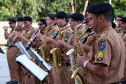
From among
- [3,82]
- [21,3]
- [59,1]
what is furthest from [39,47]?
[59,1]

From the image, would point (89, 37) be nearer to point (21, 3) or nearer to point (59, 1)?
point (21, 3)

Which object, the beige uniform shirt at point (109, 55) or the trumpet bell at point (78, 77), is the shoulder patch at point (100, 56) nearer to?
the beige uniform shirt at point (109, 55)

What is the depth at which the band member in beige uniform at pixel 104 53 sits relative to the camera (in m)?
2.43

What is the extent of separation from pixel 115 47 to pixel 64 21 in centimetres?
316

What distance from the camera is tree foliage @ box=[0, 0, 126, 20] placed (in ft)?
95.7

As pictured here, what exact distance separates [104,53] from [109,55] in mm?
68

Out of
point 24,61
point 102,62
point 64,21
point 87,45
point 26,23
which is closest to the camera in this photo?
point 102,62

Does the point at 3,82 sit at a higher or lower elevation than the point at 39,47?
lower

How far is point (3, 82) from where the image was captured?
7.75m

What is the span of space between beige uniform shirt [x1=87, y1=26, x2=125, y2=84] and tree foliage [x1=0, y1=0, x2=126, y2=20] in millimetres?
24197

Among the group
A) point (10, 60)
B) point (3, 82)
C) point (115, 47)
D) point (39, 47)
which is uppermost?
point (115, 47)

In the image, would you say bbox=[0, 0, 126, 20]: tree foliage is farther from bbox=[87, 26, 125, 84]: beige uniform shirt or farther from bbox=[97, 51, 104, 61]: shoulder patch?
bbox=[97, 51, 104, 61]: shoulder patch

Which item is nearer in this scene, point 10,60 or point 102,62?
point 102,62

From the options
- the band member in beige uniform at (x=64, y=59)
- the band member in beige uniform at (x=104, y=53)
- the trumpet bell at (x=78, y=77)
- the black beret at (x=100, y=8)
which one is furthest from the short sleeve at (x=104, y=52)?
the band member in beige uniform at (x=64, y=59)
